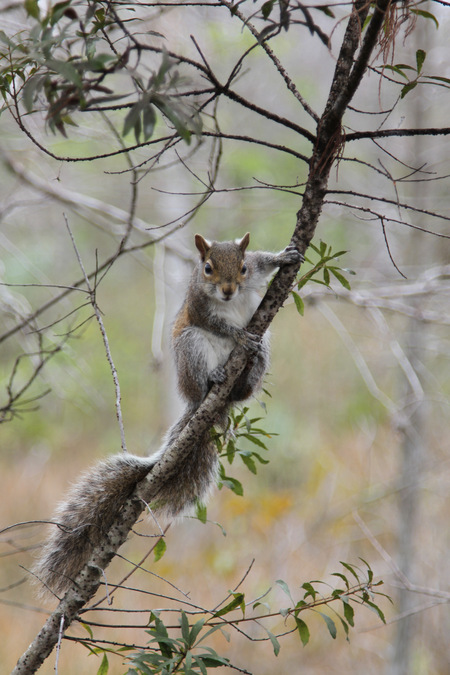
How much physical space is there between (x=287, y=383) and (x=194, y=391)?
4.84 metres

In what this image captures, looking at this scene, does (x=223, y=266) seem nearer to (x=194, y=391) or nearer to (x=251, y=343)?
(x=194, y=391)

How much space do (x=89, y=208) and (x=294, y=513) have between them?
10.6ft

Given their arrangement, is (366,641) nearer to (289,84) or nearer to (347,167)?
(347,167)

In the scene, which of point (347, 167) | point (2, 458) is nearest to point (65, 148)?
point (347, 167)

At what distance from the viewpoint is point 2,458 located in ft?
20.6

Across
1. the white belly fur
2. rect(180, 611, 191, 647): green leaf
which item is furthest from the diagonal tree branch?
the white belly fur

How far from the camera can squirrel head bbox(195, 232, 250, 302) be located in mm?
2174

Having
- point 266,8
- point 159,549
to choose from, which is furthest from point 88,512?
point 266,8

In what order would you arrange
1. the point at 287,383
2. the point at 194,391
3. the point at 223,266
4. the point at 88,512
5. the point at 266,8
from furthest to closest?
the point at 287,383
the point at 194,391
the point at 223,266
the point at 88,512
the point at 266,8

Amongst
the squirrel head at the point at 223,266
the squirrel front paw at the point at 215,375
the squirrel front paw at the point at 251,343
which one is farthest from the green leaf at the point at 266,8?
the squirrel front paw at the point at 215,375

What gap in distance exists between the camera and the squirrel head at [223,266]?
2.17 meters

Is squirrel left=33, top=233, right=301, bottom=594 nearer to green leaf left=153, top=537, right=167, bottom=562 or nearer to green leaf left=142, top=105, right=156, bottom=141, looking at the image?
green leaf left=153, top=537, right=167, bottom=562

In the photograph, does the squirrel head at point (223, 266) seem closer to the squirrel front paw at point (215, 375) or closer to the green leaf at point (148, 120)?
the squirrel front paw at point (215, 375)

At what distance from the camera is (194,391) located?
7.70 ft
